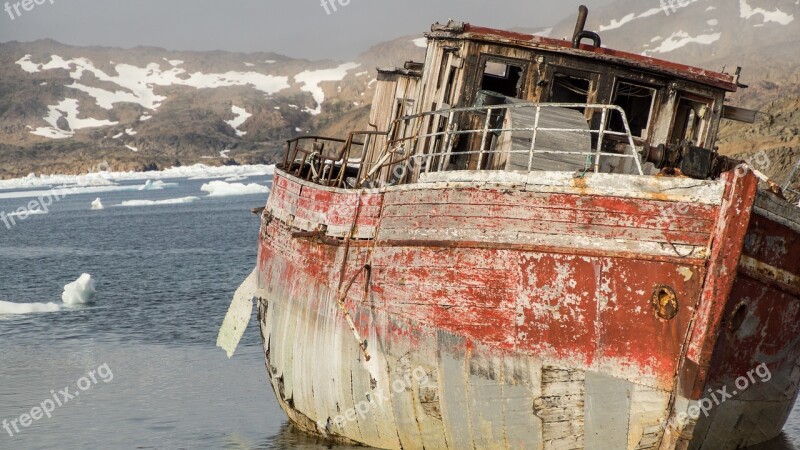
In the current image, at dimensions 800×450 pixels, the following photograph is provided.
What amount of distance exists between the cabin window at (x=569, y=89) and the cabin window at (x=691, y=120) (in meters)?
1.26

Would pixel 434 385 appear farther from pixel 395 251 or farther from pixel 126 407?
pixel 126 407

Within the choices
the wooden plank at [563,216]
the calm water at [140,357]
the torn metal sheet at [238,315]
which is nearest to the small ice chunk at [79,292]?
the calm water at [140,357]

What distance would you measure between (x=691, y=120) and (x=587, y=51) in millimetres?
1828

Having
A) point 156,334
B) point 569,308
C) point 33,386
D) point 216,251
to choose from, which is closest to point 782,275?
point 569,308

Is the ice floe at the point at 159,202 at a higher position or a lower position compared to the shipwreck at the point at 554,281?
lower

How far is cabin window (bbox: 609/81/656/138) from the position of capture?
12.6 meters

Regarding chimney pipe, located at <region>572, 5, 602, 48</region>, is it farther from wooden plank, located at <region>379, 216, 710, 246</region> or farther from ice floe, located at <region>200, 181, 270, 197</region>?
ice floe, located at <region>200, 181, 270, 197</region>

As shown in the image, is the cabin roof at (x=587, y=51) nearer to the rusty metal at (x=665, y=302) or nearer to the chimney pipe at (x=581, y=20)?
the chimney pipe at (x=581, y=20)

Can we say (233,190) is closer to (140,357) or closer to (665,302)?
(140,357)

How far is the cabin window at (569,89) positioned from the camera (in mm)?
12367

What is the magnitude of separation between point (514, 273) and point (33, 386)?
1012 cm

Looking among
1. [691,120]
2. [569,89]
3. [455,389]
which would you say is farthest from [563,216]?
Result: [691,120]

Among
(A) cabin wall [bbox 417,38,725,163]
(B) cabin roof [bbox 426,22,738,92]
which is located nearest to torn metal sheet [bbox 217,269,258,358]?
(A) cabin wall [bbox 417,38,725,163]

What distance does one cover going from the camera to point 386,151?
1208cm
